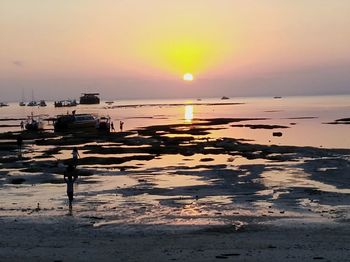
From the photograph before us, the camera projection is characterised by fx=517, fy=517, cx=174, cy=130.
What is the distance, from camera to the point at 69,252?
549 inches

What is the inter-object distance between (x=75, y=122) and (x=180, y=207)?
58.3m

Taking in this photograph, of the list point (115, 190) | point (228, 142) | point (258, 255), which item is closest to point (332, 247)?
point (258, 255)

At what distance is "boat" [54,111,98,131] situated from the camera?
75.9m

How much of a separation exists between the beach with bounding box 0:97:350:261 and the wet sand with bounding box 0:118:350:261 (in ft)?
0.13

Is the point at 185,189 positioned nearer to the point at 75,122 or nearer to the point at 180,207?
the point at 180,207

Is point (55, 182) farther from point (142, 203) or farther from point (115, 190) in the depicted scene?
point (142, 203)

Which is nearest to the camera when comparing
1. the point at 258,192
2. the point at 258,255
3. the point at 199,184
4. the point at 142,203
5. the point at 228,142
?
the point at 258,255

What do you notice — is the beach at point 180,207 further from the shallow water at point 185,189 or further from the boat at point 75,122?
the boat at point 75,122

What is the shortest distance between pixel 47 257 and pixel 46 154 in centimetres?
3261

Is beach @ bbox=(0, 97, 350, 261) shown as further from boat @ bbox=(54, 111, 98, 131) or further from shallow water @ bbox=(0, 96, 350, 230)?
boat @ bbox=(54, 111, 98, 131)

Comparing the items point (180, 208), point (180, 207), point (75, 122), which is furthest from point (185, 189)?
point (75, 122)

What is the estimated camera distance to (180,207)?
21203mm

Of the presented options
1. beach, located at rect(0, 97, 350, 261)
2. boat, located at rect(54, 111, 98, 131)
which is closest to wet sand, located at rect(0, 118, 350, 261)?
beach, located at rect(0, 97, 350, 261)

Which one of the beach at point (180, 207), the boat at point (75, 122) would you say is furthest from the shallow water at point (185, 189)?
the boat at point (75, 122)
